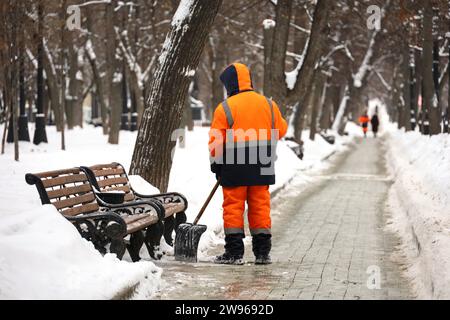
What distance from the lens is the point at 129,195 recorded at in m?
9.63

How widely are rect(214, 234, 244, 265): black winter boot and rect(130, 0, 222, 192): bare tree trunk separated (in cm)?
295

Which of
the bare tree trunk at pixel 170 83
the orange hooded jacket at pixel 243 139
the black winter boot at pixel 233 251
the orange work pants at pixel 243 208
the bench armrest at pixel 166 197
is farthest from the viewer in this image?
the bare tree trunk at pixel 170 83

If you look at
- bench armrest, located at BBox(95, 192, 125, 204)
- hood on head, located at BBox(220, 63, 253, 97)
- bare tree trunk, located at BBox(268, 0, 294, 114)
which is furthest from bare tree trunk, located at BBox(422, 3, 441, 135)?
bench armrest, located at BBox(95, 192, 125, 204)

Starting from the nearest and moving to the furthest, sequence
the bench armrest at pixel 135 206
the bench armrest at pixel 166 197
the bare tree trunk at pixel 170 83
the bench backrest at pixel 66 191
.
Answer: the bench backrest at pixel 66 191 < the bench armrest at pixel 135 206 < the bench armrest at pixel 166 197 < the bare tree trunk at pixel 170 83

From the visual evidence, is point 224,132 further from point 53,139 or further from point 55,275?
point 53,139

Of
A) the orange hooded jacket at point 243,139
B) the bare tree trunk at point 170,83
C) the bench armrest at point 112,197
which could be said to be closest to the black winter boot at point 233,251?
the orange hooded jacket at point 243,139

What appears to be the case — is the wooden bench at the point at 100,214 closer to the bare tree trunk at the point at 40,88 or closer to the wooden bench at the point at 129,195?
the wooden bench at the point at 129,195

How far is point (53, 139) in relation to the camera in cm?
2900

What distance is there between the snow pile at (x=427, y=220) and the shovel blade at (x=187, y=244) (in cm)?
209

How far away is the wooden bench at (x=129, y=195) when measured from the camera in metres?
8.92

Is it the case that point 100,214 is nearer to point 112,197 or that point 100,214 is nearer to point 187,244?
point 112,197

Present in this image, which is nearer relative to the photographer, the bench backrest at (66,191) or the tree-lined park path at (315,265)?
the tree-lined park path at (315,265)

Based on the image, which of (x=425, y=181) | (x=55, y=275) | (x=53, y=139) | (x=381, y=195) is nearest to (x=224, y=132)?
(x=55, y=275)

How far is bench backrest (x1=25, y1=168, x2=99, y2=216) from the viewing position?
23.7 feet
